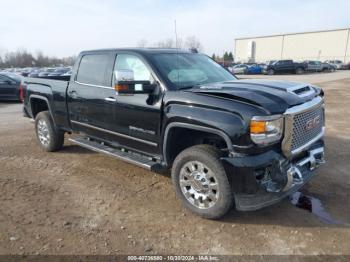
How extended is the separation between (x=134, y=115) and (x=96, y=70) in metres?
1.23

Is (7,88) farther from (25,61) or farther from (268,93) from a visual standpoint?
(25,61)

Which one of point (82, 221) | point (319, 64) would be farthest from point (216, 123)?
point (319, 64)

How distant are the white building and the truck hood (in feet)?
234

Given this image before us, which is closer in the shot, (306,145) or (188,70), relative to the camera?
Result: (306,145)

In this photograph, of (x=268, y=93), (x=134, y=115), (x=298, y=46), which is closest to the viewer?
(x=268, y=93)

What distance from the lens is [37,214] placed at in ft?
12.8

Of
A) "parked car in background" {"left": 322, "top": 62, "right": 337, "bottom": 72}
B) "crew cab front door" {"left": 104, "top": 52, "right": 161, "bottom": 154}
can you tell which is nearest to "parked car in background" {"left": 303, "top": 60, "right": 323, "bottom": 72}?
"parked car in background" {"left": 322, "top": 62, "right": 337, "bottom": 72}

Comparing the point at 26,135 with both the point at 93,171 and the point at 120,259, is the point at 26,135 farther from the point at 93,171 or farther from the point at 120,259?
the point at 120,259

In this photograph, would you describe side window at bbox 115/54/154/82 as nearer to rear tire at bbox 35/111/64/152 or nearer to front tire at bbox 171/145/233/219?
front tire at bbox 171/145/233/219

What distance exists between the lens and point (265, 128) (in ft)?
10.6

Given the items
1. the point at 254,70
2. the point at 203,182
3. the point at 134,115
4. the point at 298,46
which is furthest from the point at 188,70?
the point at 298,46

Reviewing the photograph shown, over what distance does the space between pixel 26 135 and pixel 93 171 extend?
11.2 ft

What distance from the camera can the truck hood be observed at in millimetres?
3334

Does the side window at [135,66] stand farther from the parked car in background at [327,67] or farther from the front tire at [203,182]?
the parked car in background at [327,67]
